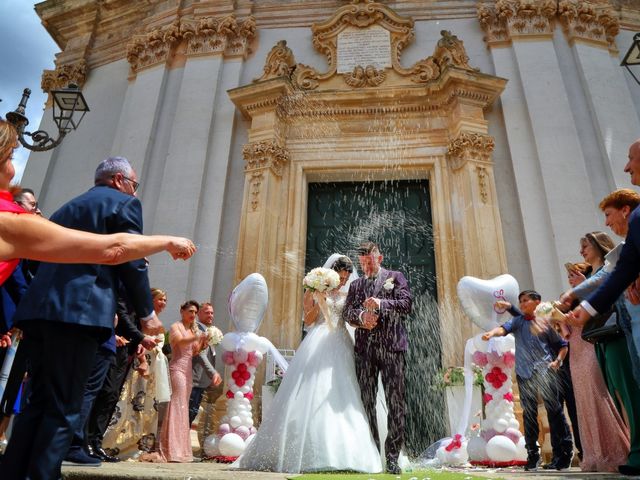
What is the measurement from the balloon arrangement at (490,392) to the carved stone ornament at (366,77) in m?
5.13

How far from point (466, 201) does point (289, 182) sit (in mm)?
3199

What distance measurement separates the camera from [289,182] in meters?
9.49

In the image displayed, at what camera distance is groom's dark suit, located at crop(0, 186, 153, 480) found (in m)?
2.20

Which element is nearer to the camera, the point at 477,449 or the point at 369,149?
the point at 477,449

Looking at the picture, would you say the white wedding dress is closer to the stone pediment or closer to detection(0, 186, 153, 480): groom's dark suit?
detection(0, 186, 153, 480): groom's dark suit

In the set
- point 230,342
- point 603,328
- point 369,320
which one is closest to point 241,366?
point 230,342

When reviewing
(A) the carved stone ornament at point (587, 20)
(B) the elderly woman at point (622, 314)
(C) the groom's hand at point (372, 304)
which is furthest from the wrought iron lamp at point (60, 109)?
(A) the carved stone ornament at point (587, 20)

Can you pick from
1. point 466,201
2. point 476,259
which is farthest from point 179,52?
point 476,259

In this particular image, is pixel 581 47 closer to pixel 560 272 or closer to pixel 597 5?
pixel 597 5

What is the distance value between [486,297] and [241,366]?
123 inches

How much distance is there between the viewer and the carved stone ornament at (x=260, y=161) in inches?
362

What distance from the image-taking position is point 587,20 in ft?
34.2

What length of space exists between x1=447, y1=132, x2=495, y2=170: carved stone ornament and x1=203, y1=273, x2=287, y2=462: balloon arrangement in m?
4.51

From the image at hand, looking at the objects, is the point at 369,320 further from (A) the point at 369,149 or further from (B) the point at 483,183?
(A) the point at 369,149
